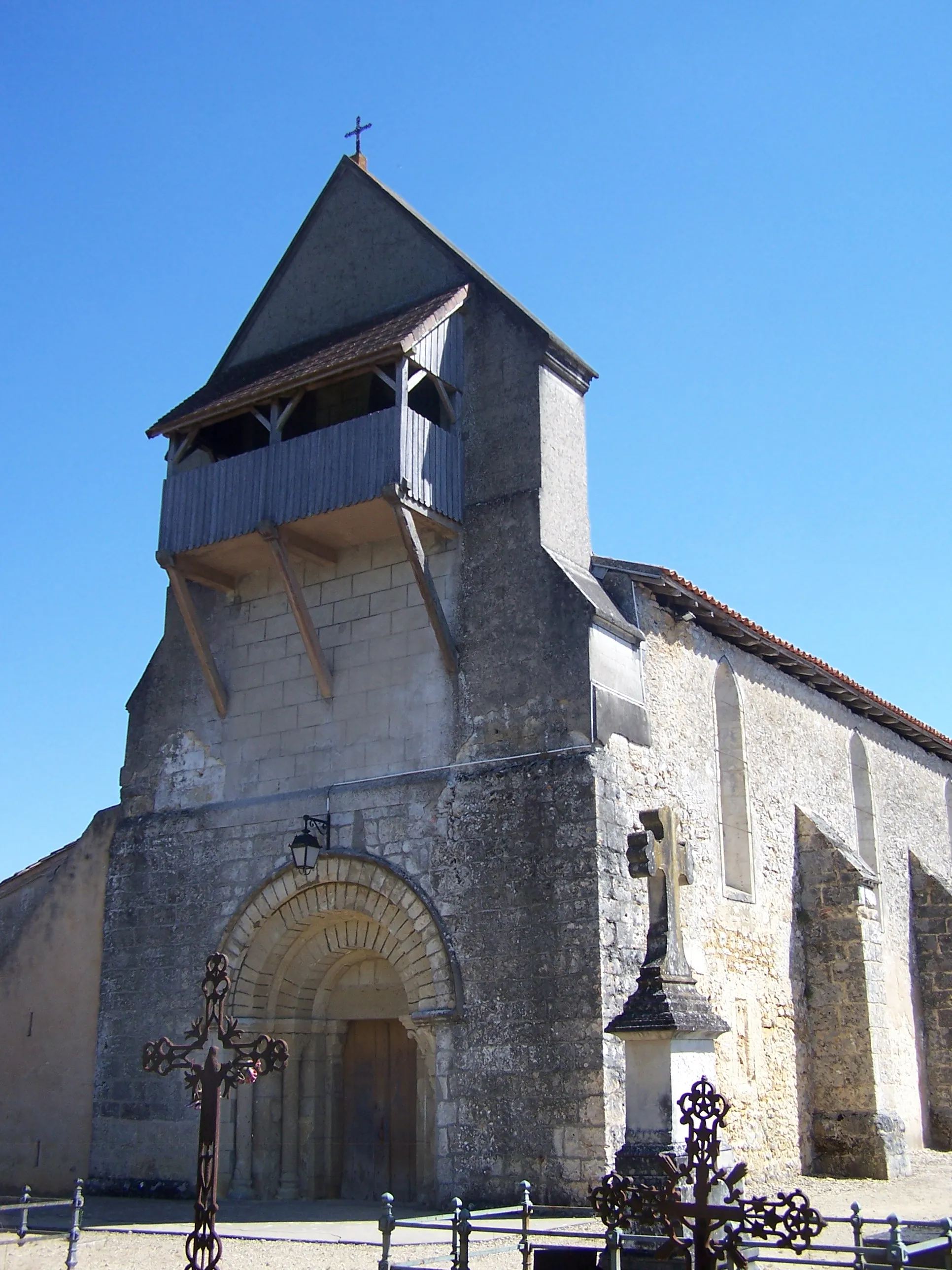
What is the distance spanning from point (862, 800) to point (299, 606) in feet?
30.0

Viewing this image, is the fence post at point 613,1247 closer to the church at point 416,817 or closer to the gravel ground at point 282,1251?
the gravel ground at point 282,1251

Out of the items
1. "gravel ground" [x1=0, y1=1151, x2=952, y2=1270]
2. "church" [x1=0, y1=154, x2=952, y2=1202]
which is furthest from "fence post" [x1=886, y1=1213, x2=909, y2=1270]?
"church" [x1=0, y1=154, x2=952, y2=1202]

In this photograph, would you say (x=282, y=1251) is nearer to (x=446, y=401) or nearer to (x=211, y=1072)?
(x=211, y=1072)

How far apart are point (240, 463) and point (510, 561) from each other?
10.9 feet

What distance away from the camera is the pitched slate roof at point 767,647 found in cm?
1366

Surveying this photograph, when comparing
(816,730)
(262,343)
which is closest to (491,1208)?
(816,730)

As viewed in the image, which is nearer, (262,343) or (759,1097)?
(759,1097)

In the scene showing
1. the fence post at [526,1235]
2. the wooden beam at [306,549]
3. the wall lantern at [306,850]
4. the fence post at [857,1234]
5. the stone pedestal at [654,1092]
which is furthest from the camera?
the wooden beam at [306,549]

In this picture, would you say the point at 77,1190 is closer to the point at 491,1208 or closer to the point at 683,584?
the point at 491,1208

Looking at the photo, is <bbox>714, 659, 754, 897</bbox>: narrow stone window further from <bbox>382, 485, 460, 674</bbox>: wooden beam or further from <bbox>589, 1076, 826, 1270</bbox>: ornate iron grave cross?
<bbox>589, 1076, 826, 1270</bbox>: ornate iron grave cross

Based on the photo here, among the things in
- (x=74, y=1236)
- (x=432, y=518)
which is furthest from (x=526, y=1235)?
(x=432, y=518)

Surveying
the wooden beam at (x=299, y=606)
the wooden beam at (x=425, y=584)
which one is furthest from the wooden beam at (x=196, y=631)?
the wooden beam at (x=425, y=584)

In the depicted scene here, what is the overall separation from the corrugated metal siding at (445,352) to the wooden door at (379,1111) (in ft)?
22.4

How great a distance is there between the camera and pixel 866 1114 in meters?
14.7
